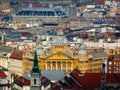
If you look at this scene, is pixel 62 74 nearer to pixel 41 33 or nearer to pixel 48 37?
pixel 48 37

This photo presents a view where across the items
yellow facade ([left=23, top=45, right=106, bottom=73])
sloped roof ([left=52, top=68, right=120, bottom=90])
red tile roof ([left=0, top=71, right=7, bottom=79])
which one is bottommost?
yellow facade ([left=23, top=45, right=106, bottom=73])

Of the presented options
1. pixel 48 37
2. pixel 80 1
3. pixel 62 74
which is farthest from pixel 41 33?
pixel 80 1

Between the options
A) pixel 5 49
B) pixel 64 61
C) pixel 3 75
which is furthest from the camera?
pixel 5 49

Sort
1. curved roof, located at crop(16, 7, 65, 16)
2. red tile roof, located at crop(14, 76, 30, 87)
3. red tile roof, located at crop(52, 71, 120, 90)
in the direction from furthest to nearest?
curved roof, located at crop(16, 7, 65, 16) → red tile roof, located at crop(14, 76, 30, 87) → red tile roof, located at crop(52, 71, 120, 90)

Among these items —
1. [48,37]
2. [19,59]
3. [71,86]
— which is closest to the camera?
[71,86]

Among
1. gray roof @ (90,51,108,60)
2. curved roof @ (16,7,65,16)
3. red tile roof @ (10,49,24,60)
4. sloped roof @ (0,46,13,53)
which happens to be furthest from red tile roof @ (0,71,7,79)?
curved roof @ (16,7,65,16)

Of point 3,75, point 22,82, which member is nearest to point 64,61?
point 3,75

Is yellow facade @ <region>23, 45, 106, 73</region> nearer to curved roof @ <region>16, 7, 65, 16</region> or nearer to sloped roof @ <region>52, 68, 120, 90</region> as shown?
sloped roof @ <region>52, 68, 120, 90</region>

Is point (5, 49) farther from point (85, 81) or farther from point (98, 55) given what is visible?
point (85, 81)
